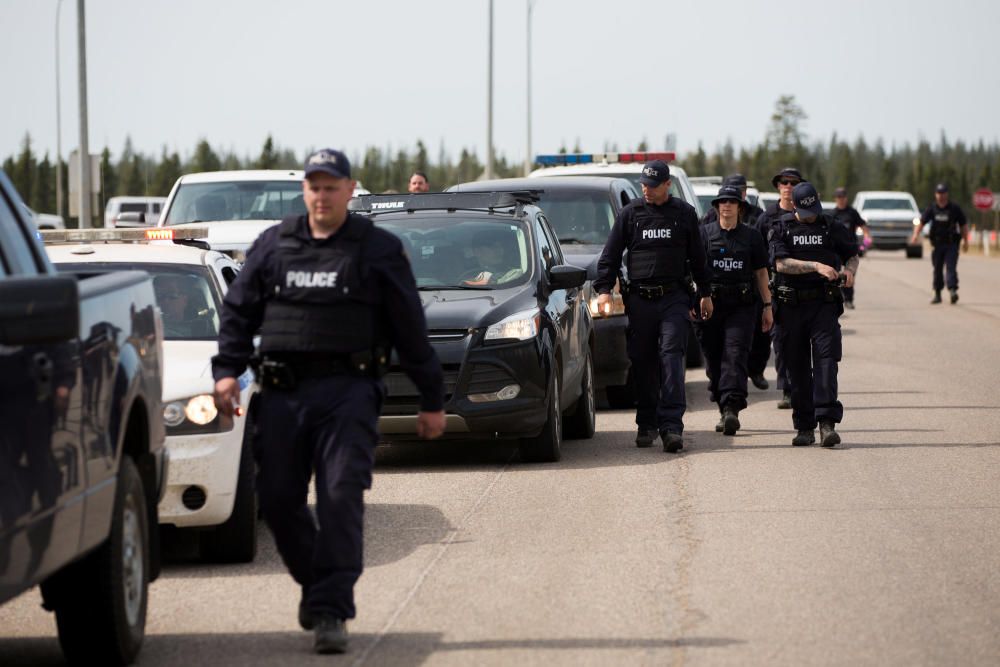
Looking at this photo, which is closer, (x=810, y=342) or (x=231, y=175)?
(x=810, y=342)

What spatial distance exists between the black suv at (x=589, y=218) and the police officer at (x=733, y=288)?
1.66 meters

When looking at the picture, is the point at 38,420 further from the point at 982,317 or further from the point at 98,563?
the point at 982,317

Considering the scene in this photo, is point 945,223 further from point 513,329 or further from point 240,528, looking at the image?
point 240,528

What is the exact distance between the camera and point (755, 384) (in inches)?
699

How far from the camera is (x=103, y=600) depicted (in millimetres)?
6172

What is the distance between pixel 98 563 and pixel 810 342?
26.2 feet

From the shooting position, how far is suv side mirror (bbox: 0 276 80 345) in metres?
5.04

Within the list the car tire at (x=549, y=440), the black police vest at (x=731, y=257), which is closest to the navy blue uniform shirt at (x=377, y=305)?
the car tire at (x=549, y=440)

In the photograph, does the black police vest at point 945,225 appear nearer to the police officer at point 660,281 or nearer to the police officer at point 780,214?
the police officer at point 780,214

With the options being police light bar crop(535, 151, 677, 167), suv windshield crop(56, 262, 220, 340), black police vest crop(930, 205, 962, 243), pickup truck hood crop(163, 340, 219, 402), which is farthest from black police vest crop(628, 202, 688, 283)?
black police vest crop(930, 205, 962, 243)

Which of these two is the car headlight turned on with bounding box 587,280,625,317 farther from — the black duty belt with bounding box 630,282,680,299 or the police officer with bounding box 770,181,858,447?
the black duty belt with bounding box 630,282,680,299

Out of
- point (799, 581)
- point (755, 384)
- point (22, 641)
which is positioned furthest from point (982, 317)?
point (22, 641)

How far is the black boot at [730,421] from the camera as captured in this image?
45.0ft

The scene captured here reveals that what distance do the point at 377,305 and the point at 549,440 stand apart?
219 inches
